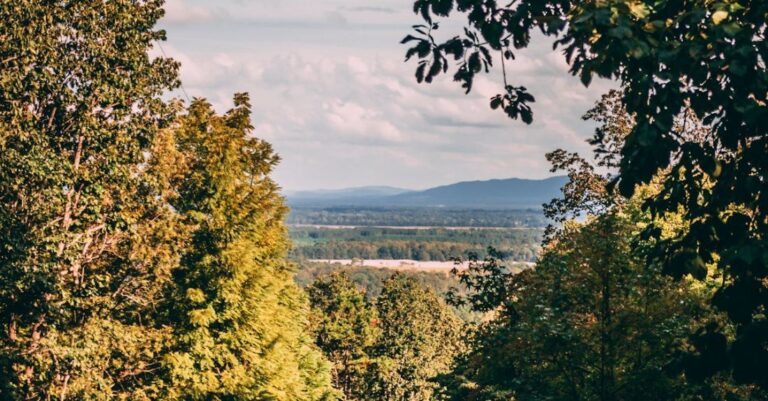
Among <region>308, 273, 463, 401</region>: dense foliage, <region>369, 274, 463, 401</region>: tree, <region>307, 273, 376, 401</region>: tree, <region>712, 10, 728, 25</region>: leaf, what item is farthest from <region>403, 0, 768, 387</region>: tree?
<region>369, 274, 463, 401</region>: tree

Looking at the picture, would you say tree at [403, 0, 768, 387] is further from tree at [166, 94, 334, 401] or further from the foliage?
tree at [166, 94, 334, 401]

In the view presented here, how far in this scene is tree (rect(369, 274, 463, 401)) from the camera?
199 feet

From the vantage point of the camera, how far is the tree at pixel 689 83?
15.6 feet

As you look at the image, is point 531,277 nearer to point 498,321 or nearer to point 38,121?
point 498,321

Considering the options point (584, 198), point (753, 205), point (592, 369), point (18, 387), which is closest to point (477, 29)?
point (753, 205)

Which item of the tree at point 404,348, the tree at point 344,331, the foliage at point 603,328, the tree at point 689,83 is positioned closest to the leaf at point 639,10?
the tree at point 689,83

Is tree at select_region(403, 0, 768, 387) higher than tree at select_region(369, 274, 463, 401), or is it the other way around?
tree at select_region(403, 0, 768, 387)

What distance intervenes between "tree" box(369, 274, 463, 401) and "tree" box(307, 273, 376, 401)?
1519 millimetres

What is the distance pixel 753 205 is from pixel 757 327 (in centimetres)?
100

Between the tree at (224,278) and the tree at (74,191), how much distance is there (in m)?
2.50

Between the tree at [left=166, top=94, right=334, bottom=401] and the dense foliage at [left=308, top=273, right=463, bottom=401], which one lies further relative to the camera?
the dense foliage at [left=308, top=273, right=463, bottom=401]

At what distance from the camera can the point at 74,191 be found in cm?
1702

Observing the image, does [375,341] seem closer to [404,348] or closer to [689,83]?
[404,348]

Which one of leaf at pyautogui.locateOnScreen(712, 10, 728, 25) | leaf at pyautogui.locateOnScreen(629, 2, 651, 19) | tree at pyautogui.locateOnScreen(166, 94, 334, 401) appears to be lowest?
tree at pyautogui.locateOnScreen(166, 94, 334, 401)
